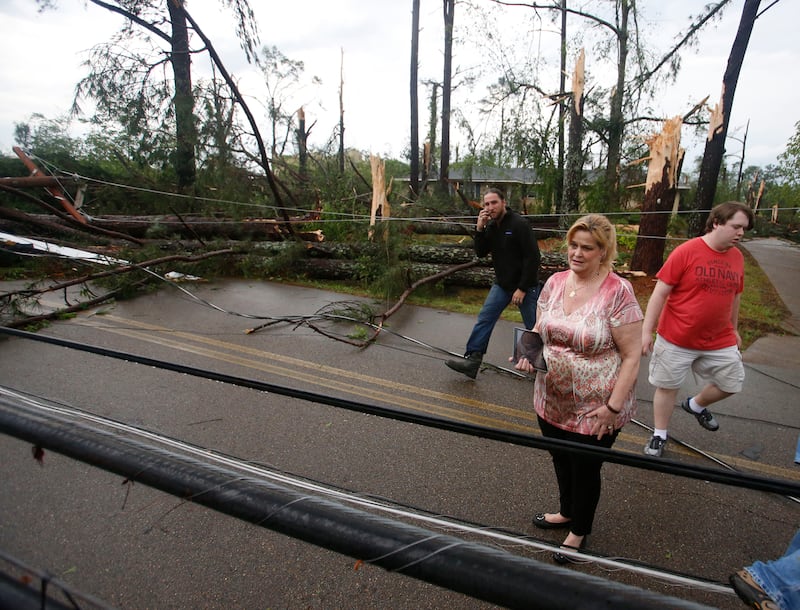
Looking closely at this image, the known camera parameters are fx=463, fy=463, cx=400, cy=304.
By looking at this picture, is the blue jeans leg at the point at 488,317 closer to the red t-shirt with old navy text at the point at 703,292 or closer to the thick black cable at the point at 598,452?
the red t-shirt with old navy text at the point at 703,292

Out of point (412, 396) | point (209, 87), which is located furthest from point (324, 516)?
point (209, 87)

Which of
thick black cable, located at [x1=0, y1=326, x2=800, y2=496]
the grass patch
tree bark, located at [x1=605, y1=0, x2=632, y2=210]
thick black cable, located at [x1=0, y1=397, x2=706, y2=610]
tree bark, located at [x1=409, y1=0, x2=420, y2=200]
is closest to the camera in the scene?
thick black cable, located at [x1=0, y1=397, x2=706, y2=610]

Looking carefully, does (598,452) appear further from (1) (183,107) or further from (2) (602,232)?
(1) (183,107)

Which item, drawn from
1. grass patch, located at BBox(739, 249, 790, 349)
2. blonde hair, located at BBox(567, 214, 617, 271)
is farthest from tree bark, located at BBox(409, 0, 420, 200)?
blonde hair, located at BBox(567, 214, 617, 271)

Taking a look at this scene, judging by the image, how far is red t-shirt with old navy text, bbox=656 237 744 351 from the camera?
3021 mm

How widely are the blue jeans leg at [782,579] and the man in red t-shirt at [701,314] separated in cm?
135

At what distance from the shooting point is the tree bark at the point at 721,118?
30.9 ft

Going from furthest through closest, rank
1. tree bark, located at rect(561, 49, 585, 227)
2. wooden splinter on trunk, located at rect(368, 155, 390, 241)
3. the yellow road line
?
tree bark, located at rect(561, 49, 585, 227)
wooden splinter on trunk, located at rect(368, 155, 390, 241)
the yellow road line

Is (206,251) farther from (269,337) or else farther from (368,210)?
(269,337)

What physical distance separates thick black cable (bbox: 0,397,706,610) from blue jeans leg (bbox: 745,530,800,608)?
5.30ft

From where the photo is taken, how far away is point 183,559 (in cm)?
229

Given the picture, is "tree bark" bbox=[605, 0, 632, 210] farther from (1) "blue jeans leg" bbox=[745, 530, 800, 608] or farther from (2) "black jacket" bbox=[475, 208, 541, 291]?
(1) "blue jeans leg" bbox=[745, 530, 800, 608]

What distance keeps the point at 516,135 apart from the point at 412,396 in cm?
1257

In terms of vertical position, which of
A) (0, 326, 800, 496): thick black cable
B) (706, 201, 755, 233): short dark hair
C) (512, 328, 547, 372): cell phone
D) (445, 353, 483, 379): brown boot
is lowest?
(445, 353, 483, 379): brown boot
